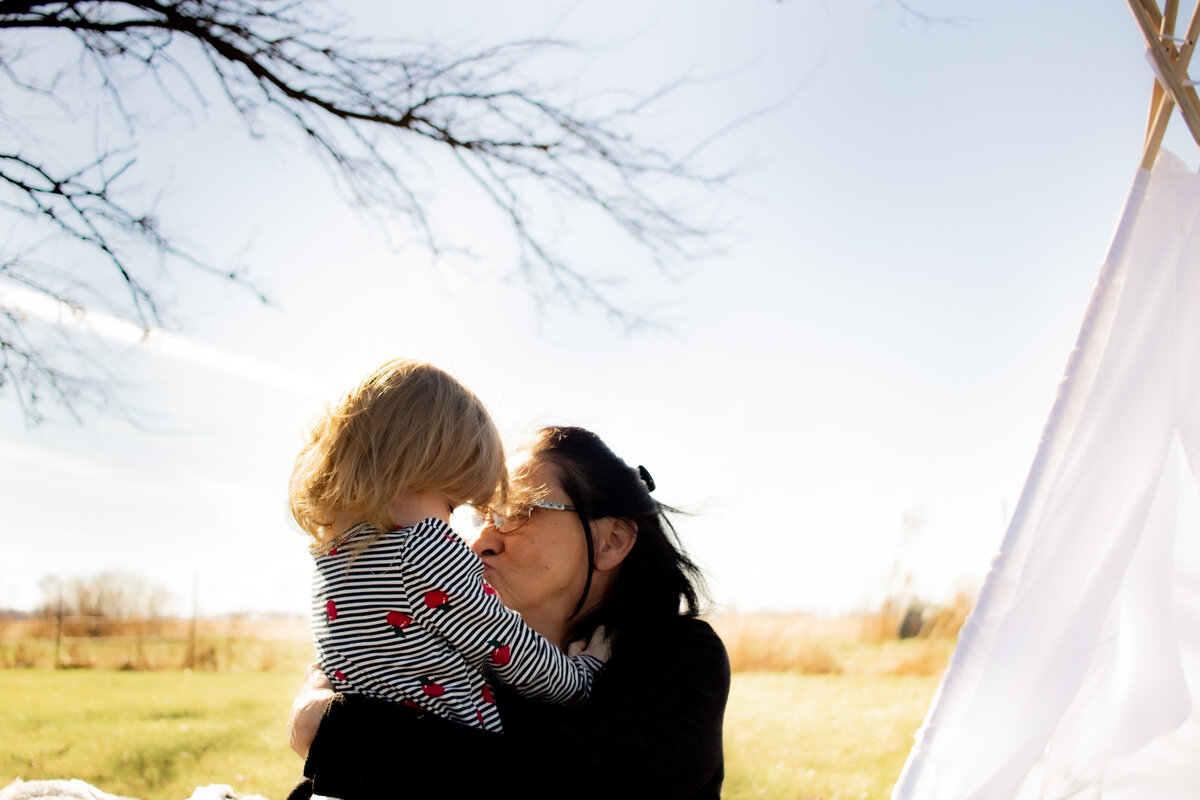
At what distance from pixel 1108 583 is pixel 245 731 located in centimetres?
372

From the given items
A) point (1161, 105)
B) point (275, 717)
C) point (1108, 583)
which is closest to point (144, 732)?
point (275, 717)

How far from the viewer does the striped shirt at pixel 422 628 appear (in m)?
1.47

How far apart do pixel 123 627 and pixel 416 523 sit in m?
3.28

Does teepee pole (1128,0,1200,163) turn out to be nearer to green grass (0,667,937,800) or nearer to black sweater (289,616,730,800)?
black sweater (289,616,730,800)

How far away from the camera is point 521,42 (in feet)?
10.3

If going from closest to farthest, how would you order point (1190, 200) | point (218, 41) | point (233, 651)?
point (1190, 200) → point (218, 41) → point (233, 651)

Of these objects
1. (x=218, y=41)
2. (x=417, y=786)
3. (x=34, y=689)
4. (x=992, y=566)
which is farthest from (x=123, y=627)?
(x=992, y=566)

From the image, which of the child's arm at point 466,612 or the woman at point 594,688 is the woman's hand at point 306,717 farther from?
the child's arm at point 466,612

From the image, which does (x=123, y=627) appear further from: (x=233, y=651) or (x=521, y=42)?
(x=521, y=42)

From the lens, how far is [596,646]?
1.83 metres

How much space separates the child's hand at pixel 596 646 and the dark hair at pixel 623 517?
0.09ft

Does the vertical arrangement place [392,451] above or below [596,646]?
above

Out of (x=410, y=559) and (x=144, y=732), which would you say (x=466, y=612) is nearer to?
(x=410, y=559)

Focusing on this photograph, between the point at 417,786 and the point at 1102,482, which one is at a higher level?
the point at 1102,482
